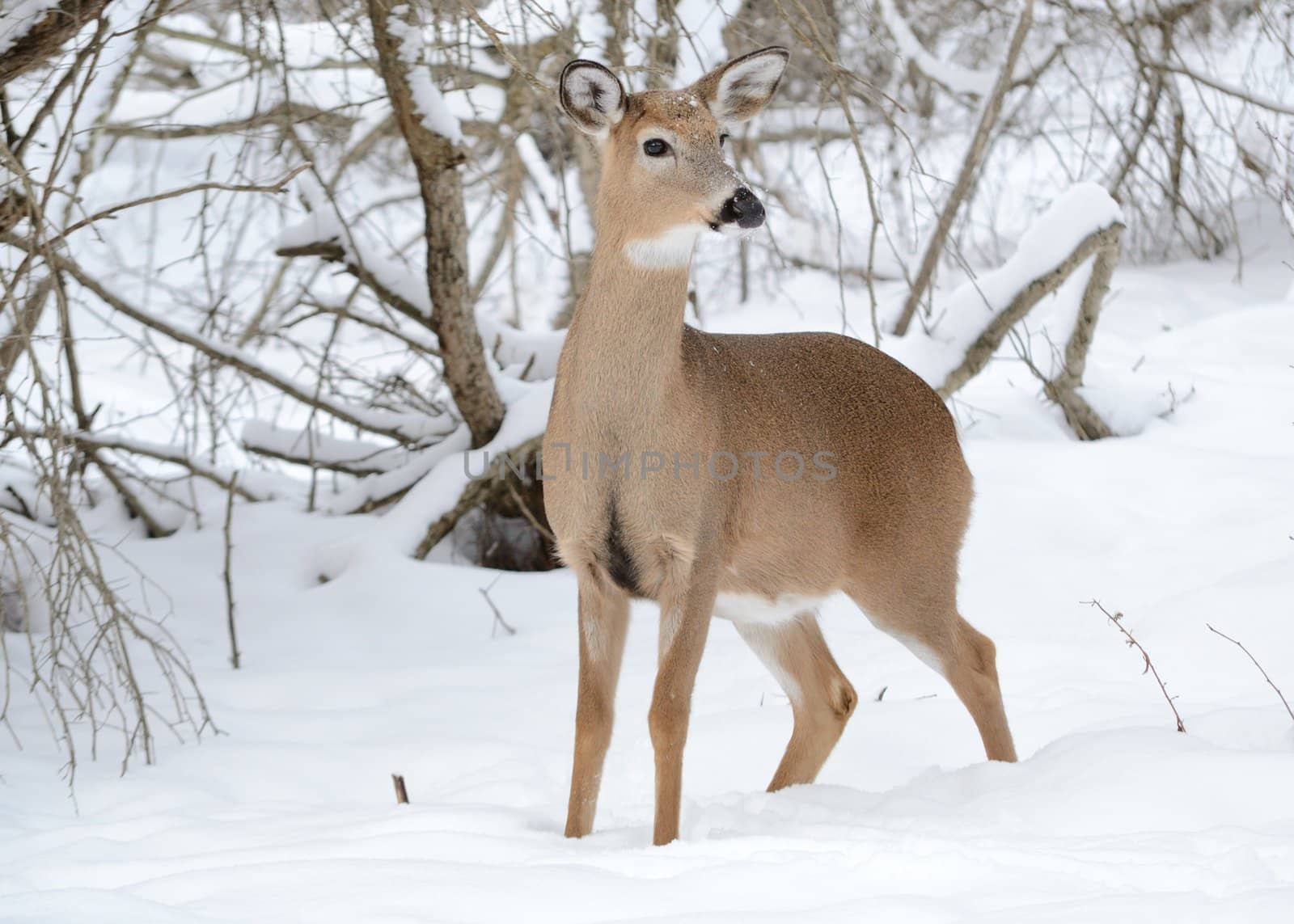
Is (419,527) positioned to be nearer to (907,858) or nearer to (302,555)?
(302,555)

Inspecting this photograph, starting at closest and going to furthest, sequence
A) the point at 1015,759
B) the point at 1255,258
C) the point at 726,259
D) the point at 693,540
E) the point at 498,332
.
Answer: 1. the point at 693,540
2. the point at 1015,759
3. the point at 498,332
4. the point at 1255,258
5. the point at 726,259

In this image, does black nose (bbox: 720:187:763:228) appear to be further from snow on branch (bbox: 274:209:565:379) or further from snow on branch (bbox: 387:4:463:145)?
snow on branch (bbox: 274:209:565:379)

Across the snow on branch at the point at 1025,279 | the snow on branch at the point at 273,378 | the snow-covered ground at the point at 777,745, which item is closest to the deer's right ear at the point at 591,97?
the snow-covered ground at the point at 777,745

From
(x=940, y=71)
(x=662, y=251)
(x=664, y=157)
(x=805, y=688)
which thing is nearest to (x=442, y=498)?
(x=805, y=688)

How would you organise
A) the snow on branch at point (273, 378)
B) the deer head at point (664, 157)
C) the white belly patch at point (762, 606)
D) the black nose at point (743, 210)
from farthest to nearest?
1. the snow on branch at point (273, 378)
2. the white belly patch at point (762, 606)
3. the deer head at point (664, 157)
4. the black nose at point (743, 210)

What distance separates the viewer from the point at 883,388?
416 centimetres

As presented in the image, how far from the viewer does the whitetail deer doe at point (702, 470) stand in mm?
3463

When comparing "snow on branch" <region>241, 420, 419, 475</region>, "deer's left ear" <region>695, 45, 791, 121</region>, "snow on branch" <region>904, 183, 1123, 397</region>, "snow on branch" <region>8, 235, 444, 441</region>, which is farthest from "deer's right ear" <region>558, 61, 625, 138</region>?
"snow on branch" <region>241, 420, 419, 475</region>

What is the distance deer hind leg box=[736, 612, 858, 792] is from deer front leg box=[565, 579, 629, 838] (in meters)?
0.64

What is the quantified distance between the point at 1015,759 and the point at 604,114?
2.07 meters

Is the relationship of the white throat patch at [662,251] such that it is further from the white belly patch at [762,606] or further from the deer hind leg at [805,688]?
the deer hind leg at [805,688]

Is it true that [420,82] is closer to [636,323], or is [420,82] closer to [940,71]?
[636,323]

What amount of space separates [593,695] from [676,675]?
0.27 metres

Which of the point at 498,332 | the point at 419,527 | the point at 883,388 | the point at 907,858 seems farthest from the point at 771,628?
the point at 498,332
